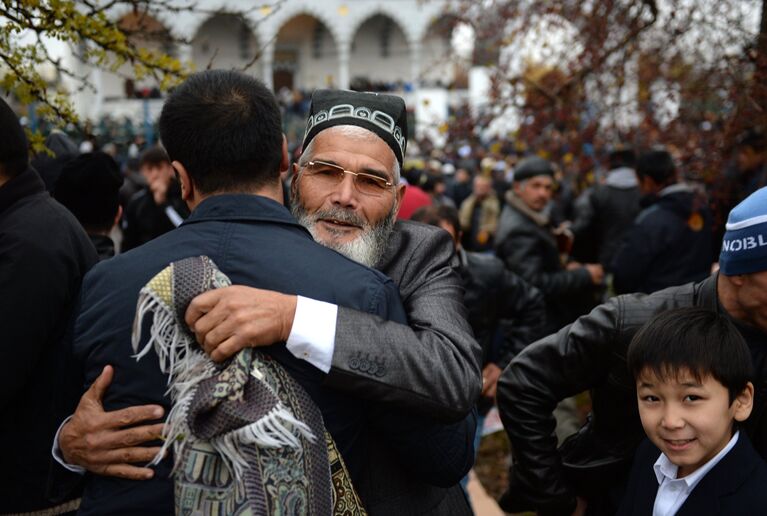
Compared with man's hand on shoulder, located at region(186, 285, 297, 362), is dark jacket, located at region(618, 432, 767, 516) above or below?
below

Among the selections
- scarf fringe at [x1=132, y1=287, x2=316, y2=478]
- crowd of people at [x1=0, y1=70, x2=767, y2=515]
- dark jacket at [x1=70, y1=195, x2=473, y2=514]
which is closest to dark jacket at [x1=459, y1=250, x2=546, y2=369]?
crowd of people at [x1=0, y1=70, x2=767, y2=515]

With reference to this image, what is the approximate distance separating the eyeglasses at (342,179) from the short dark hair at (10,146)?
3.17ft

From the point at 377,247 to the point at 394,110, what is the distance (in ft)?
1.49

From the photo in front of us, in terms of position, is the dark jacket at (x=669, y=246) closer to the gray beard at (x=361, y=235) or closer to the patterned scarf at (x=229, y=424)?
the gray beard at (x=361, y=235)

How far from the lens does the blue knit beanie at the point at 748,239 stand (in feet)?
7.35

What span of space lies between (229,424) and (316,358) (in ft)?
0.84

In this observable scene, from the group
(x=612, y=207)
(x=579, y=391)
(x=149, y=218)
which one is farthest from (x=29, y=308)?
(x=612, y=207)

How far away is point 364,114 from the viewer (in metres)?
2.50

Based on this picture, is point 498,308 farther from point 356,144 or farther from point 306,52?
point 306,52

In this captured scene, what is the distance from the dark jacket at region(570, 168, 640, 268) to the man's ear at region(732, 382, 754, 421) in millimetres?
5530

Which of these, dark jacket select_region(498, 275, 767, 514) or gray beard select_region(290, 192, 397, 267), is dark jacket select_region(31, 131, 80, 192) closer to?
gray beard select_region(290, 192, 397, 267)

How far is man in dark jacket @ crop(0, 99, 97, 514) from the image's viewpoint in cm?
240

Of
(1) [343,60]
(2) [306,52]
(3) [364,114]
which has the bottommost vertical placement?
(3) [364,114]

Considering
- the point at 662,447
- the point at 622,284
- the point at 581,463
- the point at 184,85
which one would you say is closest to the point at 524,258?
the point at 622,284
